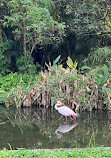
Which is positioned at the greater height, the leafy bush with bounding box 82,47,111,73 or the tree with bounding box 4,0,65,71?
the tree with bounding box 4,0,65,71

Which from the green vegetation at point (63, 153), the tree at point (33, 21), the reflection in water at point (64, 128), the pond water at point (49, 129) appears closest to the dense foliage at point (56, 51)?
the tree at point (33, 21)

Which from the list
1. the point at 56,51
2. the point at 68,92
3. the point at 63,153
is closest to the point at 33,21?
the point at 56,51

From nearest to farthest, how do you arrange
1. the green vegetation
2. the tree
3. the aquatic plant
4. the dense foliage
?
the green vegetation → the aquatic plant → the dense foliage → the tree

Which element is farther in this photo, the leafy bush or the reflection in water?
the leafy bush

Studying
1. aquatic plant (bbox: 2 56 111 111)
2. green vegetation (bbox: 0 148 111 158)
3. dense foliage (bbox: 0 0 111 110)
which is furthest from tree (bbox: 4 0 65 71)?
green vegetation (bbox: 0 148 111 158)

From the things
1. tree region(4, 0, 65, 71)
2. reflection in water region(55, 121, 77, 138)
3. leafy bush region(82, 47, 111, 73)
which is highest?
tree region(4, 0, 65, 71)

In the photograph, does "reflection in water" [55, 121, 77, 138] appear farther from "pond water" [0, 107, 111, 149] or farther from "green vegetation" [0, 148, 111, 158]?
"green vegetation" [0, 148, 111, 158]

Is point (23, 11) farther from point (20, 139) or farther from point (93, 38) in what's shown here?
point (20, 139)

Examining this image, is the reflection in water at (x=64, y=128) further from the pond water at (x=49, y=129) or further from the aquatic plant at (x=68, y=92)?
the aquatic plant at (x=68, y=92)

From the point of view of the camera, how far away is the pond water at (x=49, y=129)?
203 inches

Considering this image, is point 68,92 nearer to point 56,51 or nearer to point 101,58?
point 101,58

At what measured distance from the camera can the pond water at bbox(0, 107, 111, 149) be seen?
516cm

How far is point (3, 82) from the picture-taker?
980cm

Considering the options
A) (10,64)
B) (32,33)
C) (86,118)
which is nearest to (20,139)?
(86,118)
